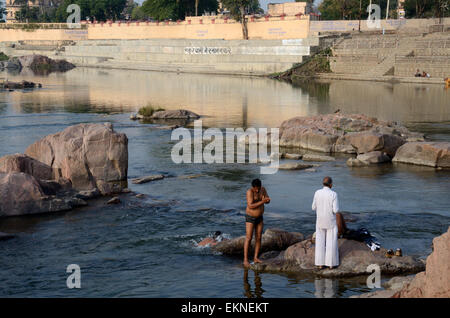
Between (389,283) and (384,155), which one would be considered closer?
(389,283)

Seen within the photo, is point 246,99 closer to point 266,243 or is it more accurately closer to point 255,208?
point 266,243

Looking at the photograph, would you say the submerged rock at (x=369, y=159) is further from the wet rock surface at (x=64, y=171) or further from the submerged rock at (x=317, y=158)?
the wet rock surface at (x=64, y=171)

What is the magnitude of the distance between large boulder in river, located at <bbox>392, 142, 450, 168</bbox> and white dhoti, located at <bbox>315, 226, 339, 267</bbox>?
12.4 m

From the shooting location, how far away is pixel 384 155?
24.7 meters

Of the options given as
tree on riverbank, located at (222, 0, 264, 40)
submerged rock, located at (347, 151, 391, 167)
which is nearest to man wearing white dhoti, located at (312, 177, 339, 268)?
submerged rock, located at (347, 151, 391, 167)

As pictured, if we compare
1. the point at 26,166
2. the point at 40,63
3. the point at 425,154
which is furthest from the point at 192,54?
the point at 26,166

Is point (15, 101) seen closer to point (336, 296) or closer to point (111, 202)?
point (111, 202)

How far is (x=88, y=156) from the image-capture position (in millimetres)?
20547

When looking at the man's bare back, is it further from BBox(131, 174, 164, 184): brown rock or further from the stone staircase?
the stone staircase

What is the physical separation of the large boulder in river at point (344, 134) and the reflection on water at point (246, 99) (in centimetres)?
638

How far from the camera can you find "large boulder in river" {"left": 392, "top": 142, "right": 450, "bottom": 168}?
23.5 m

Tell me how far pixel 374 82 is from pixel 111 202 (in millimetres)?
47950

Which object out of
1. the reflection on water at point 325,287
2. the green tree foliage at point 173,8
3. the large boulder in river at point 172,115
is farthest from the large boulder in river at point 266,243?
the green tree foliage at point 173,8
